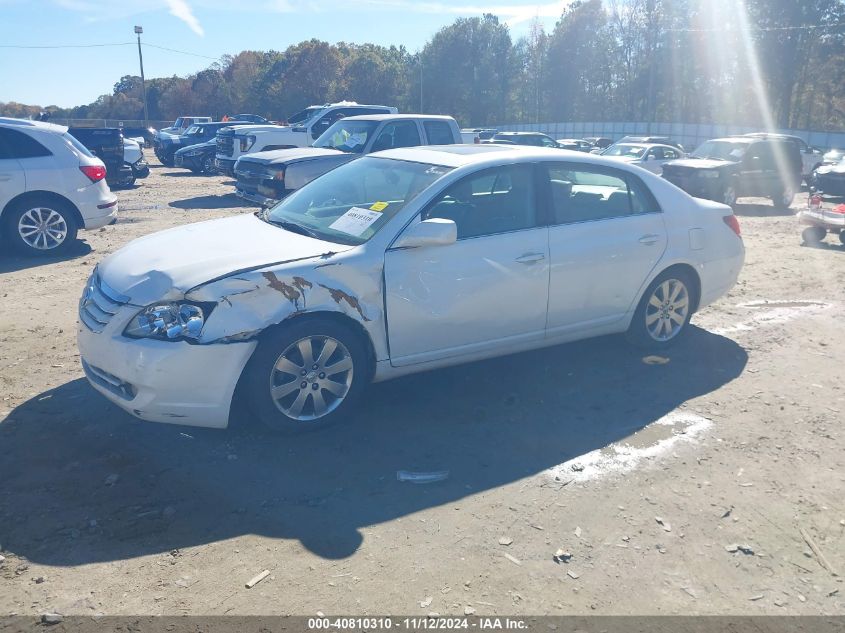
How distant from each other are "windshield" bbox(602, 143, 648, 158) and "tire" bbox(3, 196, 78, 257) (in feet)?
47.7

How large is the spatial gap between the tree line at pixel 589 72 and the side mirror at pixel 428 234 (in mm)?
41210

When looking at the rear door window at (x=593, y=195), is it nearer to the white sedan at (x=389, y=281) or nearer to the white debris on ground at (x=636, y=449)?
the white sedan at (x=389, y=281)

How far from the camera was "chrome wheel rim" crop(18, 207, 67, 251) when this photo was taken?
961 centimetres

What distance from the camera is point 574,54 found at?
6031cm

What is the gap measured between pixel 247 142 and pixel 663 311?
1449 cm

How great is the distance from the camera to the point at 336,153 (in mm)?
12609

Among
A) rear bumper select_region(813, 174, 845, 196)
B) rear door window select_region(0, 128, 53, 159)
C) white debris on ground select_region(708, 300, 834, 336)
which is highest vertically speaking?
rear door window select_region(0, 128, 53, 159)

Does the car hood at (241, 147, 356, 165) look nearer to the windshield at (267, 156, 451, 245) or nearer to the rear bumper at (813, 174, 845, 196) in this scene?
the windshield at (267, 156, 451, 245)

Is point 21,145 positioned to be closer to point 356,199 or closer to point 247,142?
point 356,199

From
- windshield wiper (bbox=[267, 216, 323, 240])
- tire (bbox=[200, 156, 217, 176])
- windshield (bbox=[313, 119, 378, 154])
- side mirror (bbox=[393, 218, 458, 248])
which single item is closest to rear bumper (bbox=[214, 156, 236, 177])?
windshield (bbox=[313, 119, 378, 154])

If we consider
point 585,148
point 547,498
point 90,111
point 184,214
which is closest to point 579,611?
point 547,498

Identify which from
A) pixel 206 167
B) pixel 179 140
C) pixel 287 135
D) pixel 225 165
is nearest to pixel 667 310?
pixel 287 135

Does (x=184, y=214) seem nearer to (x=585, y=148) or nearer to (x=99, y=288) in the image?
(x=99, y=288)

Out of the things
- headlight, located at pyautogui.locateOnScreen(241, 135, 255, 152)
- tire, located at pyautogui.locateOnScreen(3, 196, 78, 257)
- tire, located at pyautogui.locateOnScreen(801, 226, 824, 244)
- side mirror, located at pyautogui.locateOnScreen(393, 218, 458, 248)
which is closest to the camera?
side mirror, located at pyautogui.locateOnScreen(393, 218, 458, 248)
